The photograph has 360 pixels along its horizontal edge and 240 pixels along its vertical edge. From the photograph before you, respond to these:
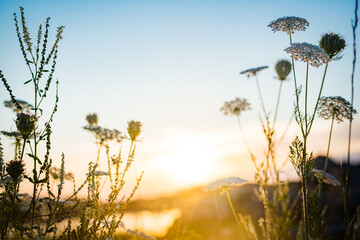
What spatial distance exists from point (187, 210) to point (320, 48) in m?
7.83

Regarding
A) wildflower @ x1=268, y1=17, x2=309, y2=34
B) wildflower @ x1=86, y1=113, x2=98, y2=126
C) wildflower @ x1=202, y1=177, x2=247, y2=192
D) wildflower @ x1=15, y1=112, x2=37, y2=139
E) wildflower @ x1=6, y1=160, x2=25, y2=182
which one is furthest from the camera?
wildflower @ x1=86, y1=113, x2=98, y2=126

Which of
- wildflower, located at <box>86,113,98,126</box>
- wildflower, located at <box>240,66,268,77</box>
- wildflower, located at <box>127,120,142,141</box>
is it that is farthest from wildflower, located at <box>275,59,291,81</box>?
wildflower, located at <box>86,113,98,126</box>

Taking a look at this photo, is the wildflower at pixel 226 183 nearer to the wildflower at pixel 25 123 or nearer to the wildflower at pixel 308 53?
the wildflower at pixel 308 53

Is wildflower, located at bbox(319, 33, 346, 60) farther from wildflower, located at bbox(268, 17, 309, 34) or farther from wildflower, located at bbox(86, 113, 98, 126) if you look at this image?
wildflower, located at bbox(86, 113, 98, 126)

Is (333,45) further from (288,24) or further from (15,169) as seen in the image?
(15,169)

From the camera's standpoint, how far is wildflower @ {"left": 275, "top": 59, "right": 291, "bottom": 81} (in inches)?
203

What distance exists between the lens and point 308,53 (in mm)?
3121

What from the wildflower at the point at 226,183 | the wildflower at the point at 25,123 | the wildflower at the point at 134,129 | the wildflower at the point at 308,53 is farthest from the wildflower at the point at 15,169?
the wildflower at the point at 308,53

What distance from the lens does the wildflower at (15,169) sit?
2.37m

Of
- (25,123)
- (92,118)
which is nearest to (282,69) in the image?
(92,118)

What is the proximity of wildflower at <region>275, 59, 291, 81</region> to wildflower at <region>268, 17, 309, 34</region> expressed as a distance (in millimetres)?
1570

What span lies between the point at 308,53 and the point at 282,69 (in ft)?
7.09

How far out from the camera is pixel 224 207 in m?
9.41

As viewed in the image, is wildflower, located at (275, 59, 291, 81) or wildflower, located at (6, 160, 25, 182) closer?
wildflower, located at (6, 160, 25, 182)
